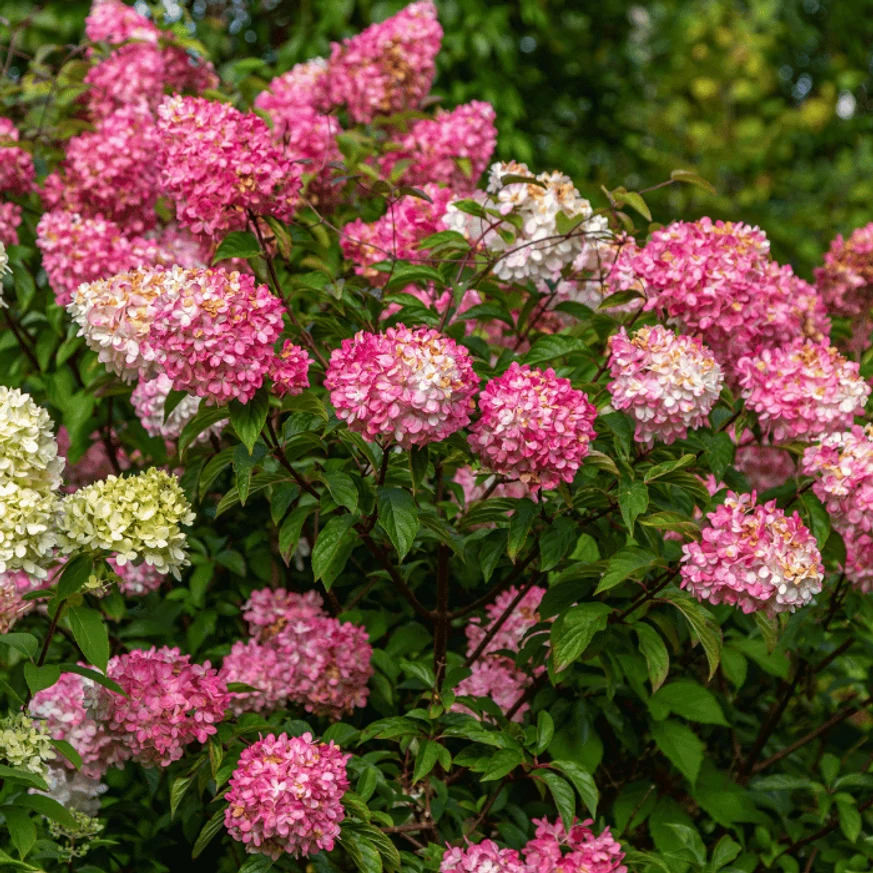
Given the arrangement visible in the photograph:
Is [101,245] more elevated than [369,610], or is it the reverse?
[101,245]

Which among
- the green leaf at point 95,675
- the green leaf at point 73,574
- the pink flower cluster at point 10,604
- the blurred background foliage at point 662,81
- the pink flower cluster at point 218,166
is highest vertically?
the pink flower cluster at point 218,166

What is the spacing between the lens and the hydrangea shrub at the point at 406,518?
2.16 meters

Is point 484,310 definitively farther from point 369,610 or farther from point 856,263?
point 856,263

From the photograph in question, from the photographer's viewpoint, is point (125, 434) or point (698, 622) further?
point (125, 434)

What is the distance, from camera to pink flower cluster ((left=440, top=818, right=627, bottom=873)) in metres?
2.28

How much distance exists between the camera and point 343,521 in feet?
7.63

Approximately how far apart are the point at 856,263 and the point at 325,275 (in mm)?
1492

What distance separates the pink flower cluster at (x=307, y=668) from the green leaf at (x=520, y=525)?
1.73 feet

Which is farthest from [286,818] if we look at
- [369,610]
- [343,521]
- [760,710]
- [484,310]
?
[760,710]

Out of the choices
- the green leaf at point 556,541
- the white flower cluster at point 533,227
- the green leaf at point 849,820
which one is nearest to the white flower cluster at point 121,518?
the green leaf at point 556,541

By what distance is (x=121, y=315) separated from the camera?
226 cm

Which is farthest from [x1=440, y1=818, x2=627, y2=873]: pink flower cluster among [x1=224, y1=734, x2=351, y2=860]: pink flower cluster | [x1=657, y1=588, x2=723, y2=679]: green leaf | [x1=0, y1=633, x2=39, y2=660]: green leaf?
[x1=0, y1=633, x2=39, y2=660]: green leaf

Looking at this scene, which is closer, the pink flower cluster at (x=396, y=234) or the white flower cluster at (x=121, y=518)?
the white flower cluster at (x=121, y=518)

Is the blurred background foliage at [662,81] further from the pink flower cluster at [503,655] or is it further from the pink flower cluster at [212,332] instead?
the pink flower cluster at [212,332]
